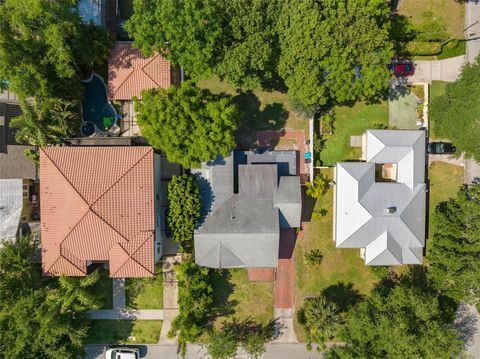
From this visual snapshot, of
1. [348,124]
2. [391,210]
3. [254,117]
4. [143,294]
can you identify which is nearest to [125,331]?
[143,294]

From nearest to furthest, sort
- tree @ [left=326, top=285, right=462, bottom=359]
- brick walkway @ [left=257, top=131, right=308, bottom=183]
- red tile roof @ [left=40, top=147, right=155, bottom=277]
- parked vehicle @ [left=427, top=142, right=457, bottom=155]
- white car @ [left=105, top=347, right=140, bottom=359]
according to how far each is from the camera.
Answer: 1. tree @ [left=326, top=285, right=462, bottom=359]
2. red tile roof @ [left=40, top=147, right=155, bottom=277]
3. parked vehicle @ [left=427, top=142, right=457, bottom=155]
4. brick walkway @ [left=257, top=131, right=308, bottom=183]
5. white car @ [left=105, top=347, right=140, bottom=359]

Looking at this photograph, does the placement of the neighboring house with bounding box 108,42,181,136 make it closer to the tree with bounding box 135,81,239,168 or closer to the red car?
the tree with bounding box 135,81,239,168

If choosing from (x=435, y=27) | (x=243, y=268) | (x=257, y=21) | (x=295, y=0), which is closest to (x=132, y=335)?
(x=243, y=268)

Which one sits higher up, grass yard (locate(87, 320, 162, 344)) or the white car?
grass yard (locate(87, 320, 162, 344))

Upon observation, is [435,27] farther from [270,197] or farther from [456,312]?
[456,312]

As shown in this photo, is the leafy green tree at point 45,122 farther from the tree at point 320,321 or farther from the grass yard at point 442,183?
the grass yard at point 442,183

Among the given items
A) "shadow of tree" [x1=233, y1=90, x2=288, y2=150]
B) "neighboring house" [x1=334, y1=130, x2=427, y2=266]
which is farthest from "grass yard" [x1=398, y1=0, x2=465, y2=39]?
"shadow of tree" [x1=233, y1=90, x2=288, y2=150]
